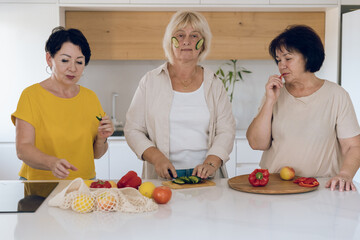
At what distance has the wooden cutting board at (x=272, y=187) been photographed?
179cm

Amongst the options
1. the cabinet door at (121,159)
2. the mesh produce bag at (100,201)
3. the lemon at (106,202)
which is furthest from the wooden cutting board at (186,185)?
the cabinet door at (121,159)

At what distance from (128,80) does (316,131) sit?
8.48 ft

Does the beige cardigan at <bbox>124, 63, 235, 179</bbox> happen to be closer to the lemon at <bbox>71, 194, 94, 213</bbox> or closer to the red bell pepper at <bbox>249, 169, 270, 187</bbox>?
the red bell pepper at <bbox>249, 169, 270, 187</bbox>

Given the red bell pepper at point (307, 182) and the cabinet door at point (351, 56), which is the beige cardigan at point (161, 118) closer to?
the red bell pepper at point (307, 182)

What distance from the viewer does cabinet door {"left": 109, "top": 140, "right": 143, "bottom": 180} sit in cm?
384

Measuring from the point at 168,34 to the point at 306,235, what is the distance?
4.05 ft

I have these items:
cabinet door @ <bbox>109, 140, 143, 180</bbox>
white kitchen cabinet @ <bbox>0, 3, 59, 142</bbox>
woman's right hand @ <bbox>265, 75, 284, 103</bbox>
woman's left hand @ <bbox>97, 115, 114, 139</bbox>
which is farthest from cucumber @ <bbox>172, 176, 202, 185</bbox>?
white kitchen cabinet @ <bbox>0, 3, 59, 142</bbox>

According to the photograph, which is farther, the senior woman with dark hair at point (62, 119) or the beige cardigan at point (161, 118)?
the beige cardigan at point (161, 118)

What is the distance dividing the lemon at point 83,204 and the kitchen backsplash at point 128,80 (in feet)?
9.35

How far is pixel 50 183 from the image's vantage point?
76.7 inches

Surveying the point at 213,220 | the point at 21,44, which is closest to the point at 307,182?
the point at 213,220

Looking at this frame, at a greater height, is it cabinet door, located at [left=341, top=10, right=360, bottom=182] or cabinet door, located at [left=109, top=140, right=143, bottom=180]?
cabinet door, located at [left=341, top=10, right=360, bottom=182]

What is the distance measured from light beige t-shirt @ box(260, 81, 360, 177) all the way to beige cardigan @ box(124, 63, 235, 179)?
0.26 metres

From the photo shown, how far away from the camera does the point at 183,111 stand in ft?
7.28
